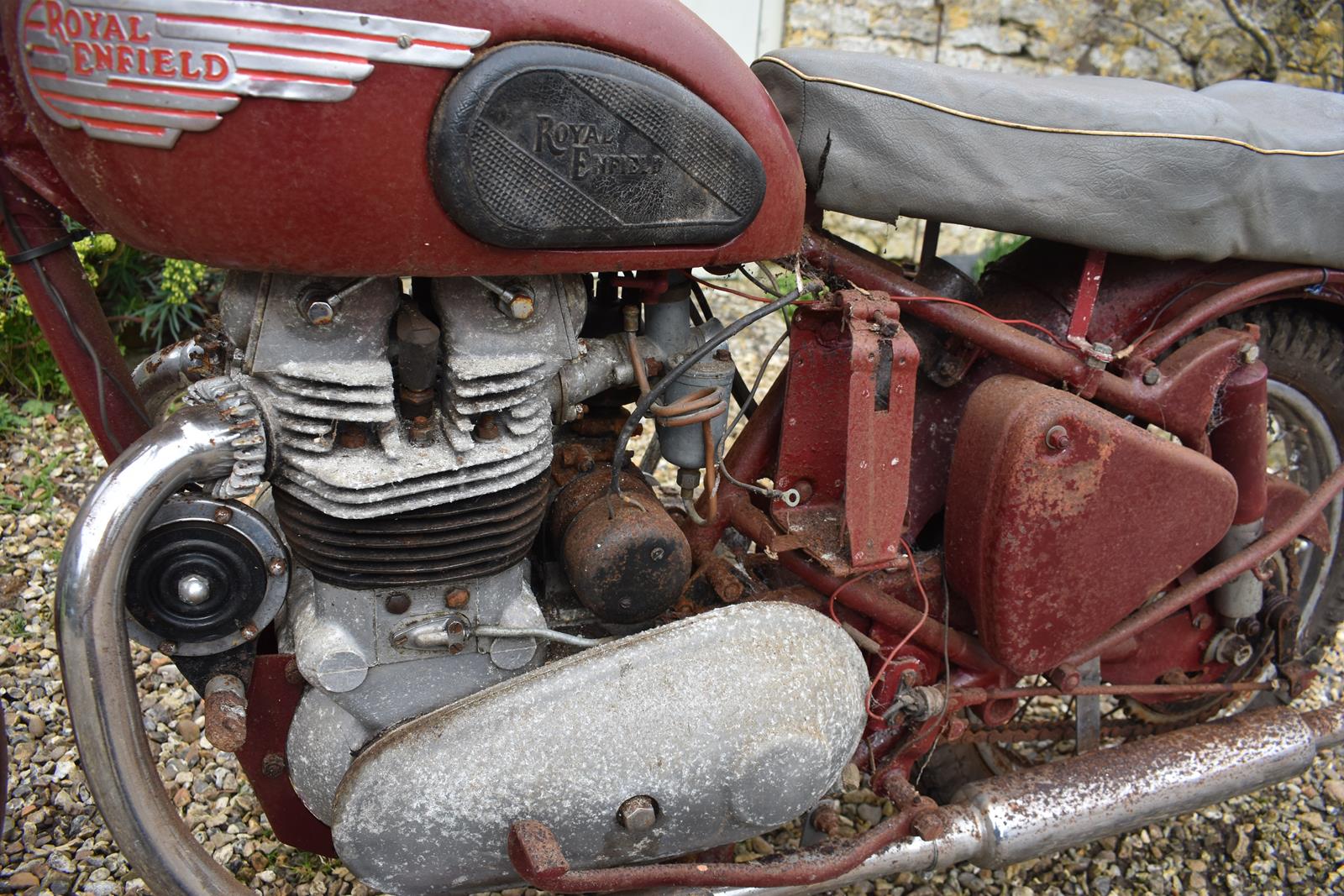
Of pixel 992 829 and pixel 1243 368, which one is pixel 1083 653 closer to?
pixel 992 829

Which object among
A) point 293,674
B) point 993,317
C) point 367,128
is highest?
point 367,128

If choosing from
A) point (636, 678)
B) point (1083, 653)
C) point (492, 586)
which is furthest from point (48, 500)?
point (1083, 653)

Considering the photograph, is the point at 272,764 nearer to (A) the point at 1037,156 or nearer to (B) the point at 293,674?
(B) the point at 293,674

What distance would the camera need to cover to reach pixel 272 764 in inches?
65.1

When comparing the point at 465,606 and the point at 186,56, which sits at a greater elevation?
the point at 186,56

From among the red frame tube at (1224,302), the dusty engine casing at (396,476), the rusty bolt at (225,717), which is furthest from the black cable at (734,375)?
the rusty bolt at (225,717)

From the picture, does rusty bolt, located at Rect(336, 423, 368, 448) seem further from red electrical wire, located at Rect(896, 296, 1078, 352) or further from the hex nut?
the hex nut

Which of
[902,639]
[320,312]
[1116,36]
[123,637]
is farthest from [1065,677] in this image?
[1116,36]

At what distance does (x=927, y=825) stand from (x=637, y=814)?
585 mm

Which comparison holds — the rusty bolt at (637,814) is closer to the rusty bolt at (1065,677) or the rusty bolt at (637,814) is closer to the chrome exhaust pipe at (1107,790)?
the chrome exhaust pipe at (1107,790)

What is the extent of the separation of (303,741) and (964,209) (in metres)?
1.34

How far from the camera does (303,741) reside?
159 cm

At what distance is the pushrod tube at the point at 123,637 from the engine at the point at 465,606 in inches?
2.7

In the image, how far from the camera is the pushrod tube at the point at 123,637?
131 centimetres
